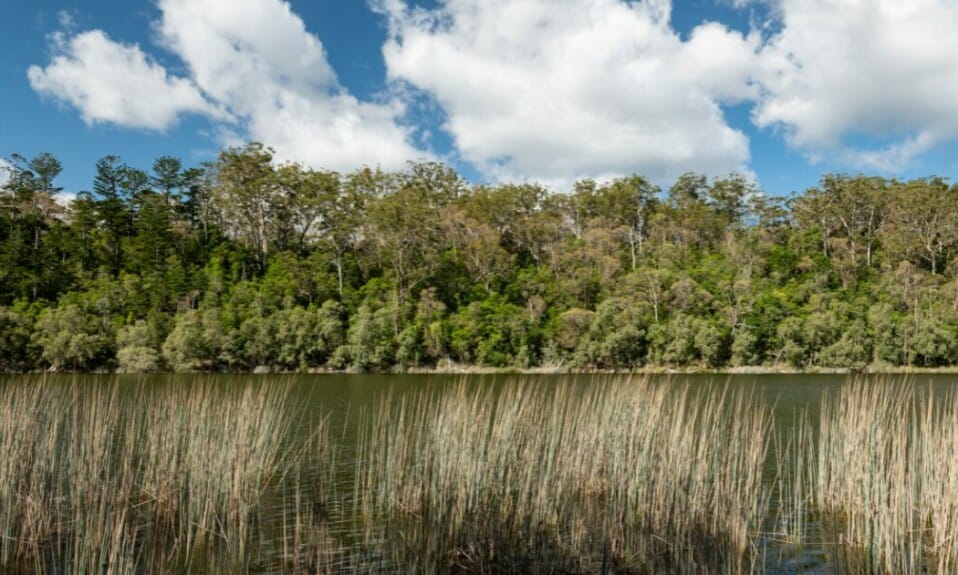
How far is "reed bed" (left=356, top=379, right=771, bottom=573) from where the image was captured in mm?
7082

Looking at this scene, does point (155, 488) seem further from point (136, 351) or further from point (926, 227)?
point (926, 227)

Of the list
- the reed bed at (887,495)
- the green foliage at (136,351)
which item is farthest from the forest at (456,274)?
the reed bed at (887,495)

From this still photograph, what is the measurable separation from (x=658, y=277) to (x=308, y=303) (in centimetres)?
3461

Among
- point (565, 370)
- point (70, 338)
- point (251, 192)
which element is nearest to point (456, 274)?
point (565, 370)

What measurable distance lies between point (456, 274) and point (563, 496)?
56.7 m

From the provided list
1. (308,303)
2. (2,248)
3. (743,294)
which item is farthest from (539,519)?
(2,248)

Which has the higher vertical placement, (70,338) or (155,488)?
(155,488)

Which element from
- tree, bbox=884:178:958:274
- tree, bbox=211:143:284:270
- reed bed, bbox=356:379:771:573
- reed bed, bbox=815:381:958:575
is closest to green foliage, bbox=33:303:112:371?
tree, bbox=211:143:284:270

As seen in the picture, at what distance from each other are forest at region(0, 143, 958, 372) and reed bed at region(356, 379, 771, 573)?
43.2 metres

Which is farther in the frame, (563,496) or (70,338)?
(70,338)

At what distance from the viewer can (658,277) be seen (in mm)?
57938

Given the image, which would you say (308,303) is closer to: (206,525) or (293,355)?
(293,355)

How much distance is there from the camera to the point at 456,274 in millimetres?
64312

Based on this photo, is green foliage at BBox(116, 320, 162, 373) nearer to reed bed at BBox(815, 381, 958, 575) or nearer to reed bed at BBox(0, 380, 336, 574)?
reed bed at BBox(0, 380, 336, 574)
